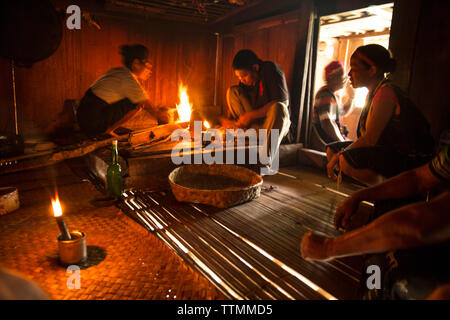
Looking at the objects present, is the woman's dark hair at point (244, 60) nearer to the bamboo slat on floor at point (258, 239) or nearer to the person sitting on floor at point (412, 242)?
the bamboo slat on floor at point (258, 239)

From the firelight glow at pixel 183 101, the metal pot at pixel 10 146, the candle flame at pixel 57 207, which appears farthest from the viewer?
the firelight glow at pixel 183 101

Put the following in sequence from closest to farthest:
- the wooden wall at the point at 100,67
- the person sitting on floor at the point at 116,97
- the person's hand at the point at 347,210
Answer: the person's hand at the point at 347,210 → the person sitting on floor at the point at 116,97 → the wooden wall at the point at 100,67

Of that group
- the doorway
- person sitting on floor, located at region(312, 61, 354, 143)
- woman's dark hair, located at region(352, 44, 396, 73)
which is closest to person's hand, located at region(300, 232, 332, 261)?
woman's dark hair, located at region(352, 44, 396, 73)

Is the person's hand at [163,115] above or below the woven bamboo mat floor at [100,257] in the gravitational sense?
above

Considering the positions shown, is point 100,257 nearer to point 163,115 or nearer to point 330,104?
point 330,104

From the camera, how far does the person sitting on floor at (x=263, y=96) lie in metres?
4.38

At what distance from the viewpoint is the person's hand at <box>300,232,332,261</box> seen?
123 cm

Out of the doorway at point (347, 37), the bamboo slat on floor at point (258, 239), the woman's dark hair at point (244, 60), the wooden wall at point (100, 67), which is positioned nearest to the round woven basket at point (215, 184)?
the bamboo slat on floor at point (258, 239)

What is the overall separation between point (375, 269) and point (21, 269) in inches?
87.0

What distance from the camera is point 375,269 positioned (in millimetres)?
1530

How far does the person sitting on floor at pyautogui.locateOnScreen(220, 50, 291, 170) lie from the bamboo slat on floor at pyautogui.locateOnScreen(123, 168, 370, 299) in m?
1.12

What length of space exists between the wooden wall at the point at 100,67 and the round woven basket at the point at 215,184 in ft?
12.7
